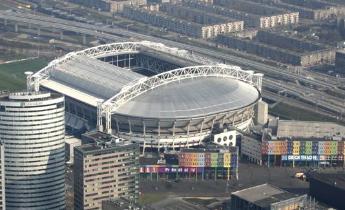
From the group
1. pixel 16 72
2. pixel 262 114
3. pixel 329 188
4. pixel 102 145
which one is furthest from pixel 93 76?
pixel 329 188

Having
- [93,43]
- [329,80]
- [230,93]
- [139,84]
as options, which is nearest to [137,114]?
[139,84]

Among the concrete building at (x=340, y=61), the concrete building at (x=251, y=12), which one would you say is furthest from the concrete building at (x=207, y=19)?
the concrete building at (x=340, y=61)

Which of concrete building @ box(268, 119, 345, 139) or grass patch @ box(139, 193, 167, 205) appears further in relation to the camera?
concrete building @ box(268, 119, 345, 139)

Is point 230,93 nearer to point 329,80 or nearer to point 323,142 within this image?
point 323,142

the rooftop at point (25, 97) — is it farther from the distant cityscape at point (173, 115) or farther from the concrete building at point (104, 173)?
the concrete building at point (104, 173)

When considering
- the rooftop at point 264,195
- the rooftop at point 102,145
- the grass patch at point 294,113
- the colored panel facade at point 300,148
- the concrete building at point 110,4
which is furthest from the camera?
the concrete building at point 110,4

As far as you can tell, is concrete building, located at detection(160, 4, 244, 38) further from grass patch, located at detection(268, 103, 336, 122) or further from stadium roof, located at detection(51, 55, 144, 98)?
stadium roof, located at detection(51, 55, 144, 98)

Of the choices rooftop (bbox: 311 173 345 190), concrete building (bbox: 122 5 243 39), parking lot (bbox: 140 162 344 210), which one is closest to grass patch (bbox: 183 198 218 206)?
parking lot (bbox: 140 162 344 210)
